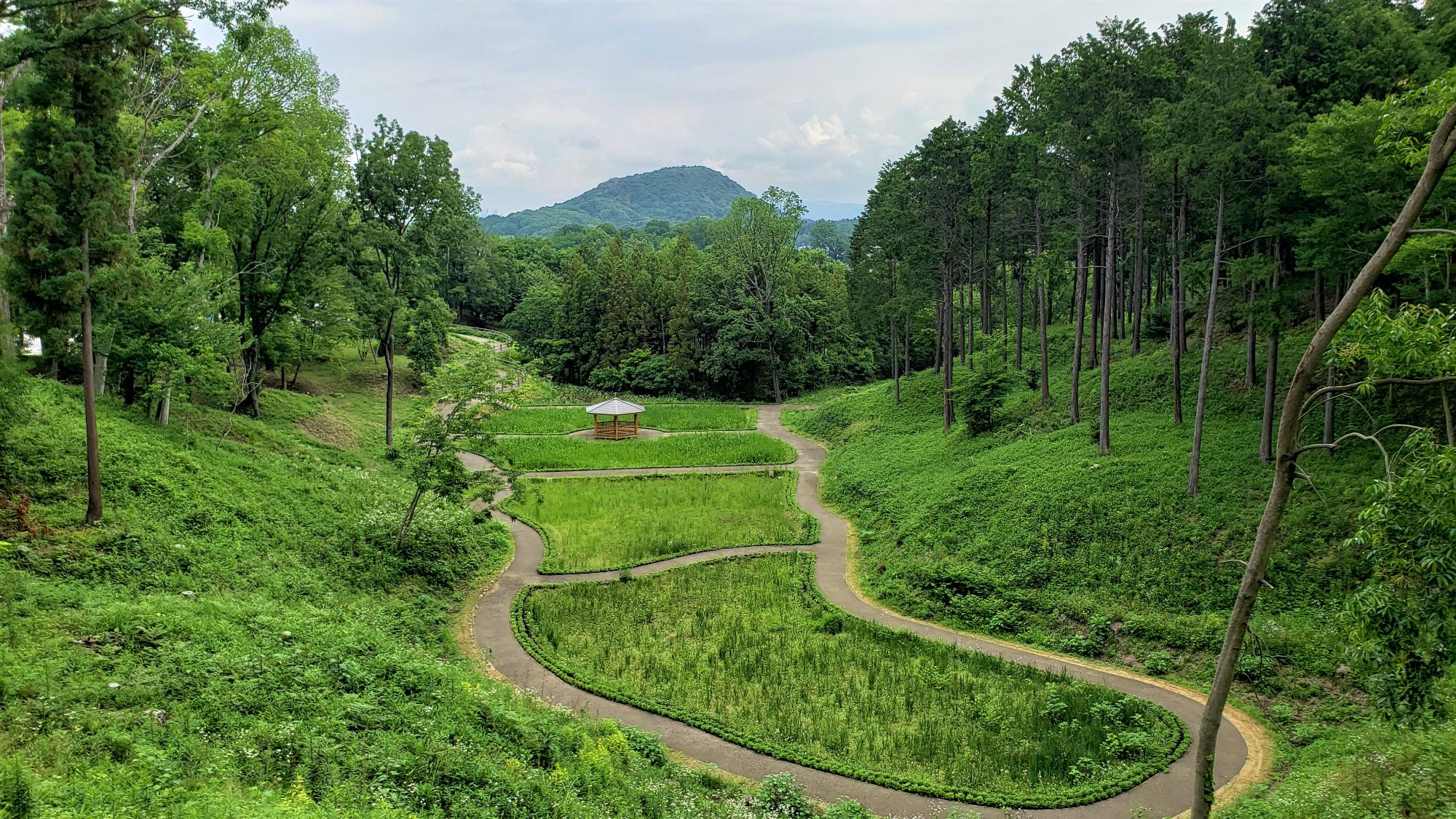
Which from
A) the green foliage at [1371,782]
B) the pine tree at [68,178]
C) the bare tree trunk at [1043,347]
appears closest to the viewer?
the green foliage at [1371,782]

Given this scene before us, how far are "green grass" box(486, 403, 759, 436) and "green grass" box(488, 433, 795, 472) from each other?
3.08 meters

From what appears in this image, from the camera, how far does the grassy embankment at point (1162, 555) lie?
10.9m

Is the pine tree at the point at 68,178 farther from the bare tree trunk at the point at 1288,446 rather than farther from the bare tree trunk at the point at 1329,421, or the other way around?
the bare tree trunk at the point at 1329,421

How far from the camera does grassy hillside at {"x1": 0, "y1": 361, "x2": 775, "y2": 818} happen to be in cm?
728

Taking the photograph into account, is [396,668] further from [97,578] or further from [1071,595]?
[1071,595]

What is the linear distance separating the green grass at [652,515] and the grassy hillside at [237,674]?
4.99 metres

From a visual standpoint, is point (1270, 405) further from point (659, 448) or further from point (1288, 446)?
point (659, 448)

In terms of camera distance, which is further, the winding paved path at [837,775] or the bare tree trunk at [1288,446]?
the winding paved path at [837,775]

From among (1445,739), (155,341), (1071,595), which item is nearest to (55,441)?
(155,341)

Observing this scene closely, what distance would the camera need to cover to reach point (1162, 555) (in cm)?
1681

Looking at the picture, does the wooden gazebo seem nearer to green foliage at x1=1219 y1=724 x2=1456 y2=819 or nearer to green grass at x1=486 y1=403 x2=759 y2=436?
green grass at x1=486 y1=403 x2=759 y2=436

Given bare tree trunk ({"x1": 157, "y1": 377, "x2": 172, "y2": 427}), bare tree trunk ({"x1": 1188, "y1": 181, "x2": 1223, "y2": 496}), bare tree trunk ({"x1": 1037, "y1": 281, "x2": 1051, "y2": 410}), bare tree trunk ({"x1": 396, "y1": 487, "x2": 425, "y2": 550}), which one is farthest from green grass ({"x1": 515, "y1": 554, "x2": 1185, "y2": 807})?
bare tree trunk ({"x1": 1037, "y1": 281, "x2": 1051, "y2": 410})

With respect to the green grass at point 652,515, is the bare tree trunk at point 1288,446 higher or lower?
higher

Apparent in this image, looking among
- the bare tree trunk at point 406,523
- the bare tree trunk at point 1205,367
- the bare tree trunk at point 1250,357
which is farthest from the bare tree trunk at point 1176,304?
the bare tree trunk at point 406,523
